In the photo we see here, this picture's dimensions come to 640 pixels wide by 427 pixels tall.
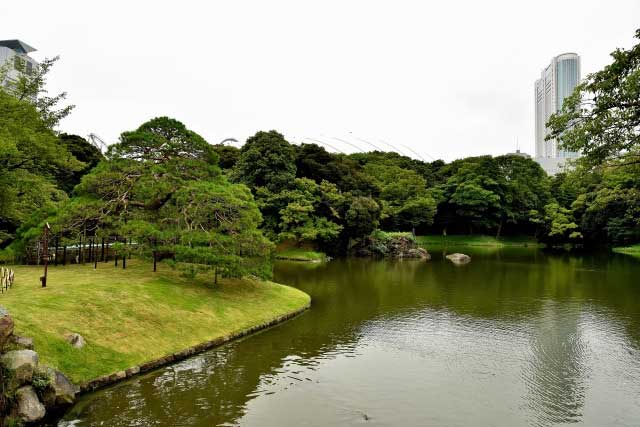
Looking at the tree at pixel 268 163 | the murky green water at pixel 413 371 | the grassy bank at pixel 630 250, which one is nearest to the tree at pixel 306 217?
the tree at pixel 268 163

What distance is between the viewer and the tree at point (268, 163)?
46.2 metres

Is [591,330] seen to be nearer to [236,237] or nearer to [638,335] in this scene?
[638,335]

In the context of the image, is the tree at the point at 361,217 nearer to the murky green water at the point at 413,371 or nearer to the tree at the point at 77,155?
the murky green water at the point at 413,371

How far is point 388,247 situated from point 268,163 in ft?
54.3

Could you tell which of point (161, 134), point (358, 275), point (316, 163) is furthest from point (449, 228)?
point (161, 134)

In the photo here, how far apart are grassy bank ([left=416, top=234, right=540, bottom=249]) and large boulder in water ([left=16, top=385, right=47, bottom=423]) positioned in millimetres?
58483

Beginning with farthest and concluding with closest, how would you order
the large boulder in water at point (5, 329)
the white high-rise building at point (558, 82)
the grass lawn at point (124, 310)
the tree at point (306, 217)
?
the white high-rise building at point (558, 82)
the tree at point (306, 217)
the grass lawn at point (124, 310)
the large boulder in water at point (5, 329)

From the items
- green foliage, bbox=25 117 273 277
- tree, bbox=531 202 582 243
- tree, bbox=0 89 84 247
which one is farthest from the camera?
tree, bbox=531 202 582 243

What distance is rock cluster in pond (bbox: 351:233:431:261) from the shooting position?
48.4 metres

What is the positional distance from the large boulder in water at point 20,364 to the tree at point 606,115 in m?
14.9

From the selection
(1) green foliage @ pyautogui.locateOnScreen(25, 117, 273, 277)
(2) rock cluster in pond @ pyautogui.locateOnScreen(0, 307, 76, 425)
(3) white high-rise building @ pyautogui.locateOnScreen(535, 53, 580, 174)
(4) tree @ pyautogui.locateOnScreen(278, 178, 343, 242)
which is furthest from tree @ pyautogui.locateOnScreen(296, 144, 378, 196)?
(3) white high-rise building @ pyautogui.locateOnScreen(535, 53, 580, 174)

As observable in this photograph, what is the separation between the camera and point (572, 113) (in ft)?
40.5

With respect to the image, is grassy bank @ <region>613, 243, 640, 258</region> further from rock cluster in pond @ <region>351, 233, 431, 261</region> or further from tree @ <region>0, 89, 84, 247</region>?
tree @ <region>0, 89, 84, 247</region>

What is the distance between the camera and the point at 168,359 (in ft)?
44.1
